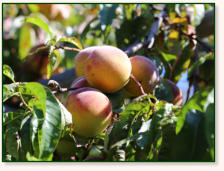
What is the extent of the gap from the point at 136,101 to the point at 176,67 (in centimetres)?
65

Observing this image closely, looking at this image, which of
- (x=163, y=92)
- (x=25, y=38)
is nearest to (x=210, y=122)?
(x=163, y=92)

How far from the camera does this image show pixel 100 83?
36.9 inches

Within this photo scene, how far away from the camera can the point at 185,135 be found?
688mm

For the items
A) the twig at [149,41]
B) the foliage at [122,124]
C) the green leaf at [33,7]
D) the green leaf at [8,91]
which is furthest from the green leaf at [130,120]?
the green leaf at [33,7]

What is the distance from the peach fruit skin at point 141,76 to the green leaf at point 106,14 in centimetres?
38

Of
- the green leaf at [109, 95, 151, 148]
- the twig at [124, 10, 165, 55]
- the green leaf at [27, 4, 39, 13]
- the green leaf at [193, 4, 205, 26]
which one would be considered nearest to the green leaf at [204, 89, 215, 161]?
the green leaf at [109, 95, 151, 148]

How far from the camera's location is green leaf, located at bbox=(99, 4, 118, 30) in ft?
4.49

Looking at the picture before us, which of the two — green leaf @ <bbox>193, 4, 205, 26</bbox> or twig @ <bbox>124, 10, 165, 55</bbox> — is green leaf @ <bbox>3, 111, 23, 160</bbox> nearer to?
twig @ <bbox>124, 10, 165, 55</bbox>

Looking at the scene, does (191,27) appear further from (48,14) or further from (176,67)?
(48,14)

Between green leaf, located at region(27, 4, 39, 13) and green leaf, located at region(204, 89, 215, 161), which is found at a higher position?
green leaf, located at region(27, 4, 39, 13)

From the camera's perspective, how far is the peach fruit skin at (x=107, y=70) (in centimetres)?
93

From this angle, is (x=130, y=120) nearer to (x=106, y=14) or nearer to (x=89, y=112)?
(x=89, y=112)

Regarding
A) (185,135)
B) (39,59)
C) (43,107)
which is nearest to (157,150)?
(185,135)

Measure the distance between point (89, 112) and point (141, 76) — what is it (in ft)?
0.73
